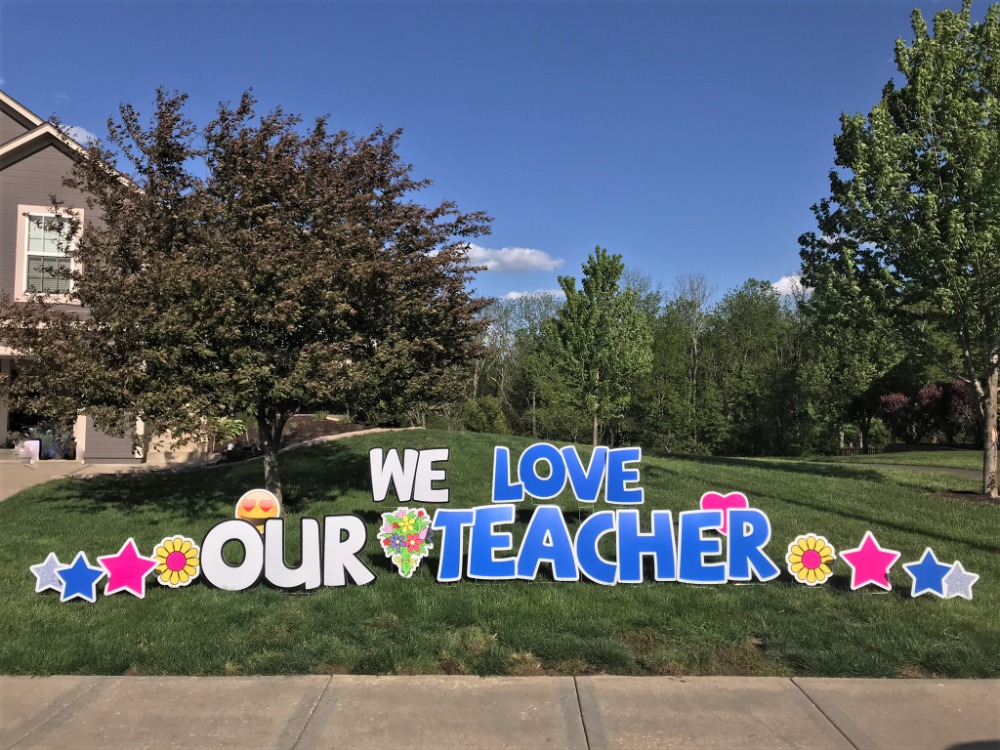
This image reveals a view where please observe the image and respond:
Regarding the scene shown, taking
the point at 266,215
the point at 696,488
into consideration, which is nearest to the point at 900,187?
the point at 696,488

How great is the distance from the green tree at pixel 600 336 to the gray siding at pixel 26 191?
13.6 metres

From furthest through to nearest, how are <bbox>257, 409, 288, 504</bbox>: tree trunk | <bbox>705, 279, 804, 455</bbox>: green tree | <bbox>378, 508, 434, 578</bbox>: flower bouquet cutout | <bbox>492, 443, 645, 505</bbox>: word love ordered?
<bbox>705, 279, 804, 455</bbox>: green tree → <bbox>257, 409, 288, 504</bbox>: tree trunk → <bbox>492, 443, 645, 505</bbox>: word love → <bbox>378, 508, 434, 578</bbox>: flower bouquet cutout

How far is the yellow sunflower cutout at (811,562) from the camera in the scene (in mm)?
6285

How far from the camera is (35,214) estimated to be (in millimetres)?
15141

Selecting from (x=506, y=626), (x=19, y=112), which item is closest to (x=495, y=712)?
(x=506, y=626)

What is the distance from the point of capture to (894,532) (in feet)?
28.4

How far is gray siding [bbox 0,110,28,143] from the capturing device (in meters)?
16.6

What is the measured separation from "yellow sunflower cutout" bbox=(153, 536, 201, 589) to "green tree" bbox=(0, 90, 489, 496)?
1934 mm

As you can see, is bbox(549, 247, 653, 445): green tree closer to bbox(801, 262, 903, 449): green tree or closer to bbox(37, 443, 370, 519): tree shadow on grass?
bbox(801, 262, 903, 449): green tree

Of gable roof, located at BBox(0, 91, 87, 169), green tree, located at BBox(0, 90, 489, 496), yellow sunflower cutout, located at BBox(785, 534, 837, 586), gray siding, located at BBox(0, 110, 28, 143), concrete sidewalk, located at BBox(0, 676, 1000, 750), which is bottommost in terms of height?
concrete sidewalk, located at BBox(0, 676, 1000, 750)

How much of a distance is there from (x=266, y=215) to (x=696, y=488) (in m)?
7.78

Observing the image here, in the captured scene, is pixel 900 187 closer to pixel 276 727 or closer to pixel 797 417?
pixel 276 727

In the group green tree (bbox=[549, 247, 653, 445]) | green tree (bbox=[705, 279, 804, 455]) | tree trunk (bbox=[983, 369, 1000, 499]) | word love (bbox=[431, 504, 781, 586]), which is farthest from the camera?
green tree (bbox=[705, 279, 804, 455])

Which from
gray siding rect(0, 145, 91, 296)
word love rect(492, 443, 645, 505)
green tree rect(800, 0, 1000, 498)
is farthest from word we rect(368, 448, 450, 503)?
gray siding rect(0, 145, 91, 296)
